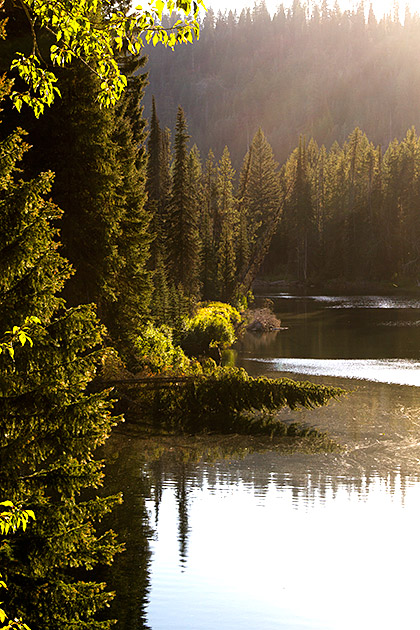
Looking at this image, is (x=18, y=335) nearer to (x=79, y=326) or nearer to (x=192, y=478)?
(x=79, y=326)

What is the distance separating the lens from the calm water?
9.44m

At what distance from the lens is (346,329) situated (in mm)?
50125

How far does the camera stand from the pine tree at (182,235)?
51.6m

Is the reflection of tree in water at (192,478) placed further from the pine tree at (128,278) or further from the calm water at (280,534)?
the pine tree at (128,278)

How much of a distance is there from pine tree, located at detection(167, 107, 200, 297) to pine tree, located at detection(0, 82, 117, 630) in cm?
4180

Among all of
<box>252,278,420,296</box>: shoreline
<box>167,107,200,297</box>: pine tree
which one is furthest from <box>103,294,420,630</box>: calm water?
<box>252,278,420,296</box>: shoreline

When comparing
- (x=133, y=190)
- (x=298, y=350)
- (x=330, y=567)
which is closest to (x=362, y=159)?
(x=298, y=350)

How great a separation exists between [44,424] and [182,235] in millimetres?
45017

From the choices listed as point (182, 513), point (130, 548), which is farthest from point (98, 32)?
point (182, 513)

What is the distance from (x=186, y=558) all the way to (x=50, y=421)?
452 cm

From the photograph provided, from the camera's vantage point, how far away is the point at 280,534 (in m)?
12.0

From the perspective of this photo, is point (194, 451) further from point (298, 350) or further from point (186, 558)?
point (298, 350)

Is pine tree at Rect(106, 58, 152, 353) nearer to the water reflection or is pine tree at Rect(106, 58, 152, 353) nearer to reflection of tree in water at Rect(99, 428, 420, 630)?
reflection of tree in water at Rect(99, 428, 420, 630)

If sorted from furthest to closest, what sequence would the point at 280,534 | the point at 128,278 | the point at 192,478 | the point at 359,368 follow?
the point at 359,368
the point at 128,278
the point at 192,478
the point at 280,534
